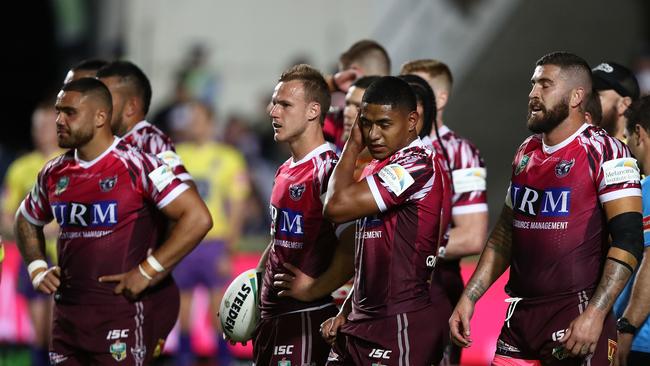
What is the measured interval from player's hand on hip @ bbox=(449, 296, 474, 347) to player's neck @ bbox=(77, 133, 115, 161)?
8.34ft

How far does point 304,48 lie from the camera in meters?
17.6

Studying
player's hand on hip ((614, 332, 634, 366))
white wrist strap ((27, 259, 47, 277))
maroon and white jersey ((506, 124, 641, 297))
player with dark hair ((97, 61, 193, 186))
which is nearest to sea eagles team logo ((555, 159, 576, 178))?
maroon and white jersey ((506, 124, 641, 297))

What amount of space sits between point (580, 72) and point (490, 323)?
4.68 m

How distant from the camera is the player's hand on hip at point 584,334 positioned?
5.48 m

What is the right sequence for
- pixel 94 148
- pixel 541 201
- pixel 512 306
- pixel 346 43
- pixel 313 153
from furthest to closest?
pixel 346 43 < pixel 94 148 < pixel 313 153 < pixel 512 306 < pixel 541 201

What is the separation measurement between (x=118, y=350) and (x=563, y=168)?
3.01 meters

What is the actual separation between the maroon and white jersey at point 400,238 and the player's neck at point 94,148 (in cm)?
195

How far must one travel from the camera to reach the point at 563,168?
19.0 ft

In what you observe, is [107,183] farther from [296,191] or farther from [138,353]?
[296,191]

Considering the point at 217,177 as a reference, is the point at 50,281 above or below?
below

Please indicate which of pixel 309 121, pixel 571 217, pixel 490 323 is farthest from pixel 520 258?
pixel 490 323

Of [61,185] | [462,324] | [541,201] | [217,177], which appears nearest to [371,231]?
[462,324]

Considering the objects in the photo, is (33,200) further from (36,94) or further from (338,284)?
(36,94)

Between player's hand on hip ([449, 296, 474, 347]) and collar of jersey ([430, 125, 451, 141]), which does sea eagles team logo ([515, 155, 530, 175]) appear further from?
collar of jersey ([430, 125, 451, 141])
